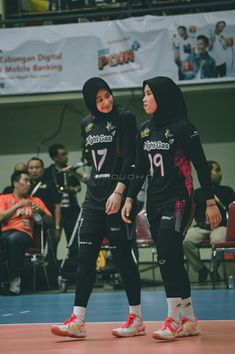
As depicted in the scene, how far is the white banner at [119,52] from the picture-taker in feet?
46.9

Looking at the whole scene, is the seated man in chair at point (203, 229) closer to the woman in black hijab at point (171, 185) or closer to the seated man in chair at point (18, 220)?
the seated man in chair at point (18, 220)

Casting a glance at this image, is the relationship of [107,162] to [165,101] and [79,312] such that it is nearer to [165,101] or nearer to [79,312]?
[165,101]

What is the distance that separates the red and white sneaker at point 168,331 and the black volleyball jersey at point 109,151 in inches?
38.6

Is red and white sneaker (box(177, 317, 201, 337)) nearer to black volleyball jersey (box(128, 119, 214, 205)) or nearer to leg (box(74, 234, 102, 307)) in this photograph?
leg (box(74, 234, 102, 307))

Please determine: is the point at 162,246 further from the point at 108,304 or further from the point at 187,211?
the point at 108,304

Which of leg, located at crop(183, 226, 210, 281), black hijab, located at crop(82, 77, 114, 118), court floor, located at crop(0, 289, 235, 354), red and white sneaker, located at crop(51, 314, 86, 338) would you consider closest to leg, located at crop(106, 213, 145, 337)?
court floor, located at crop(0, 289, 235, 354)

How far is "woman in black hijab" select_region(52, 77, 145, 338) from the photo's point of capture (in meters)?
5.96

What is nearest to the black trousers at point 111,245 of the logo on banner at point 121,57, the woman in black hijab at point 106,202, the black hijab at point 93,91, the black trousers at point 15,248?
the woman in black hijab at point 106,202

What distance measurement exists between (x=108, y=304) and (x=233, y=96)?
750 cm

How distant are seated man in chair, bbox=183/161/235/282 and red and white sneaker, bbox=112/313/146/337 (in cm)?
651

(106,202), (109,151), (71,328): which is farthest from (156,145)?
(71,328)

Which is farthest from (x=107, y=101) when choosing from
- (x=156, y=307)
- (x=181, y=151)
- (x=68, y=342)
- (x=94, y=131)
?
(x=156, y=307)

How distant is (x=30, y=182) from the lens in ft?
41.4

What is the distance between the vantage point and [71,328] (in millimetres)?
5789
